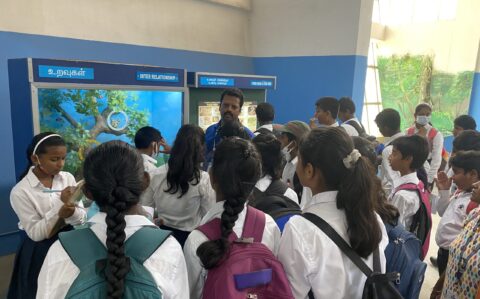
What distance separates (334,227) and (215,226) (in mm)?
425

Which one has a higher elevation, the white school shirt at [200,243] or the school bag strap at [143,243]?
the school bag strap at [143,243]

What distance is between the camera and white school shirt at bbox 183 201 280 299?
124 centimetres

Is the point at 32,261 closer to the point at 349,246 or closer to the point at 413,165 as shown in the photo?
the point at 349,246

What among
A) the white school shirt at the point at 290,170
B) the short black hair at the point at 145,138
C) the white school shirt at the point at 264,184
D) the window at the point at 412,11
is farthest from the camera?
the window at the point at 412,11

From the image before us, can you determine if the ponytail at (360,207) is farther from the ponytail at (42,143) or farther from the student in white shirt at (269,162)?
the ponytail at (42,143)

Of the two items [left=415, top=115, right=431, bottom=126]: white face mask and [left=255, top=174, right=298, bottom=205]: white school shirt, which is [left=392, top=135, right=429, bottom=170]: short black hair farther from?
[left=415, top=115, right=431, bottom=126]: white face mask

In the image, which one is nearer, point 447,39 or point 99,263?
point 99,263

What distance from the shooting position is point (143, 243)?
39.9 inches

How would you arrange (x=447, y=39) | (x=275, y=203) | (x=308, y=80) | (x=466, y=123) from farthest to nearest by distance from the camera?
1. (x=447, y=39)
2. (x=308, y=80)
3. (x=466, y=123)
4. (x=275, y=203)

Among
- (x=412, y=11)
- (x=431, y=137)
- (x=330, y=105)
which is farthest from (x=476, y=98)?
(x=330, y=105)

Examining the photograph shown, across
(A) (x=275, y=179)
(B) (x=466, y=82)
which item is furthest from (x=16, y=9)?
(B) (x=466, y=82)

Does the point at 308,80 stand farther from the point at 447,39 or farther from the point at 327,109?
the point at 447,39

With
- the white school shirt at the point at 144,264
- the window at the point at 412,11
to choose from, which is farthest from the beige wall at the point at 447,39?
the white school shirt at the point at 144,264

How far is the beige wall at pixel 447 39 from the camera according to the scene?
7996 millimetres
